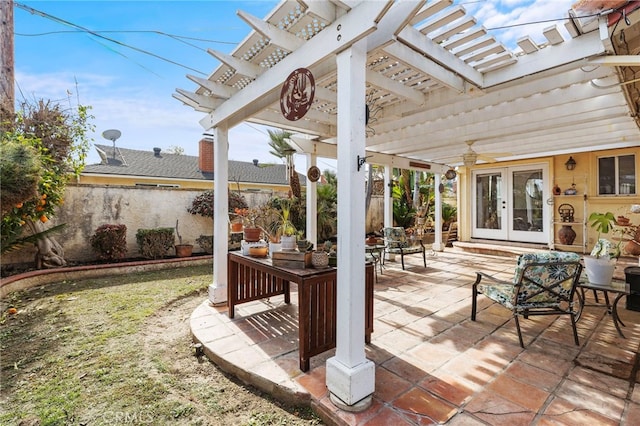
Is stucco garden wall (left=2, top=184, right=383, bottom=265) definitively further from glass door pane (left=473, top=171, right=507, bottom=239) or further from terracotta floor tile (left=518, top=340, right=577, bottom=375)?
glass door pane (left=473, top=171, right=507, bottom=239)

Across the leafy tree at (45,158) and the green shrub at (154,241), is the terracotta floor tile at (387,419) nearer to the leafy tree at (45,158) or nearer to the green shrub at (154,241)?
the leafy tree at (45,158)

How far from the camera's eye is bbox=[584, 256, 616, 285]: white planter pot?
305 cm

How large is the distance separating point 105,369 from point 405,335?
276cm

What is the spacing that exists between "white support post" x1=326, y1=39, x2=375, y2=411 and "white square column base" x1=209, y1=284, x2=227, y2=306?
2.30 meters

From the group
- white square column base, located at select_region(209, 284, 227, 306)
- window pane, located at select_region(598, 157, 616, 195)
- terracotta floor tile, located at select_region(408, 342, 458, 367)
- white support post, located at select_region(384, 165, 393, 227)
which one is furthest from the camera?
white support post, located at select_region(384, 165, 393, 227)

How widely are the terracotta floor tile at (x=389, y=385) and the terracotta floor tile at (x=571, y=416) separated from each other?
81 cm

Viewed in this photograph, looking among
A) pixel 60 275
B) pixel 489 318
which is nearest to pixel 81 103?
pixel 60 275

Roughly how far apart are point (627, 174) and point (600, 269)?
18.4 ft

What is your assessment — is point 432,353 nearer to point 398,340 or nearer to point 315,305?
point 398,340

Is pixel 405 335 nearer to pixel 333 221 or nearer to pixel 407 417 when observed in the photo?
pixel 407 417

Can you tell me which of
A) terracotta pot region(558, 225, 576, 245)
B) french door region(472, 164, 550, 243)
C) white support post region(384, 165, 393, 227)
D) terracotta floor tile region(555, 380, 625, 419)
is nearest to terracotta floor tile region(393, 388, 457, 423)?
terracotta floor tile region(555, 380, 625, 419)

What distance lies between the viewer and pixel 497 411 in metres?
1.84

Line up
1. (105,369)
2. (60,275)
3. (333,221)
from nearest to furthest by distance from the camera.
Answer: (105,369), (60,275), (333,221)

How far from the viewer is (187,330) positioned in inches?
130
